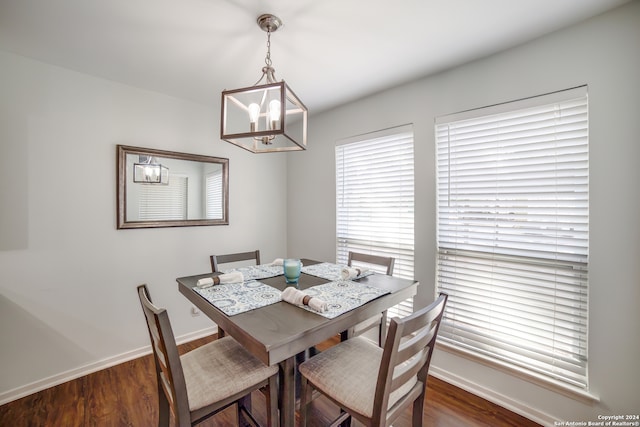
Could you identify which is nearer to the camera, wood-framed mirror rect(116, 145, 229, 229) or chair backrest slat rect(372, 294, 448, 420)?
chair backrest slat rect(372, 294, 448, 420)

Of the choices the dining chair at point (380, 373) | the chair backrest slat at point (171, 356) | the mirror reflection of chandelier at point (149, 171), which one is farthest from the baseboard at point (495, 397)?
the mirror reflection of chandelier at point (149, 171)

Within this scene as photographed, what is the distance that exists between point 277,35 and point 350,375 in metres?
2.03

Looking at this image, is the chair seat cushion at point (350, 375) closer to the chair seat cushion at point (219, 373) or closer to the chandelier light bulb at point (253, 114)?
the chair seat cushion at point (219, 373)

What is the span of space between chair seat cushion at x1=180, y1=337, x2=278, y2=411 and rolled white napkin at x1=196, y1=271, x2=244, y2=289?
1.17 ft

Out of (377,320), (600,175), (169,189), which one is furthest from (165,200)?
(600,175)

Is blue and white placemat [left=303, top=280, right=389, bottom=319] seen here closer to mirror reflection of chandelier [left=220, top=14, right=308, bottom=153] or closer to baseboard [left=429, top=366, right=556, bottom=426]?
mirror reflection of chandelier [left=220, top=14, right=308, bottom=153]

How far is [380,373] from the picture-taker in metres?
1.02

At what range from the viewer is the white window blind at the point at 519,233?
158cm

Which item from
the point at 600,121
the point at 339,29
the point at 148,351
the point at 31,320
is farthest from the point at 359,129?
the point at 31,320

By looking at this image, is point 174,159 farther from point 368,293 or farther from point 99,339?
point 368,293

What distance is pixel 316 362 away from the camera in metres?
1.36

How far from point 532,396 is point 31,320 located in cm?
357

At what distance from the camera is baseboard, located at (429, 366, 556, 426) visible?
165 cm

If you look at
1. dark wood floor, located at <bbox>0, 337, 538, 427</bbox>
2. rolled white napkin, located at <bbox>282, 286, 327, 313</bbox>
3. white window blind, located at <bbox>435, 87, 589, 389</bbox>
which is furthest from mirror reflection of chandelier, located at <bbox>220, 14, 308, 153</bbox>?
dark wood floor, located at <bbox>0, 337, 538, 427</bbox>
